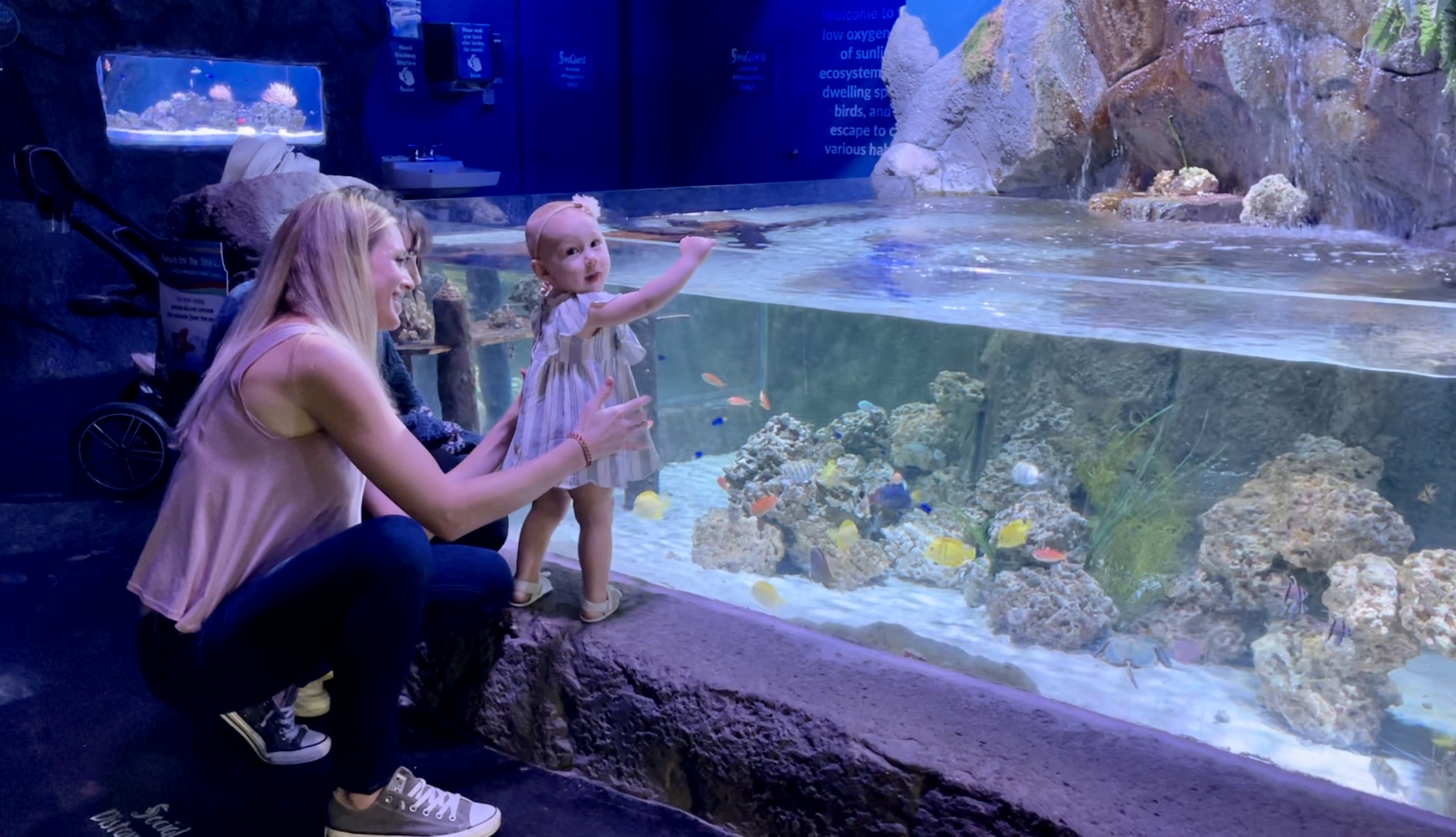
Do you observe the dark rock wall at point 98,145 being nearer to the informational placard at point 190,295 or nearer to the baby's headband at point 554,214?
the informational placard at point 190,295

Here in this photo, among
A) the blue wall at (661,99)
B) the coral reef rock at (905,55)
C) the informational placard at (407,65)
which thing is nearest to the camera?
the coral reef rock at (905,55)

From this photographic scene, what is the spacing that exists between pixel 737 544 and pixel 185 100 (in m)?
5.96

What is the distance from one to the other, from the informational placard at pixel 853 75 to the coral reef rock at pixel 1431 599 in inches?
162

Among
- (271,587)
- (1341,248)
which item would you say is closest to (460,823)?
(271,587)

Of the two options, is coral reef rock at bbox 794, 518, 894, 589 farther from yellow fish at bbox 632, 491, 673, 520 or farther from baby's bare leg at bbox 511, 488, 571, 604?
baby's bare leg at bbox 511, 488, 571, 604

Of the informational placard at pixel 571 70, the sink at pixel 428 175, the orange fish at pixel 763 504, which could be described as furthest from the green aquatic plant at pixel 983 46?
the orange fish at pixel 763 504

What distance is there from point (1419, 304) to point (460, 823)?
354 centimetres

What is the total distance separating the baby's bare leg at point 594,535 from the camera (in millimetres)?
2371

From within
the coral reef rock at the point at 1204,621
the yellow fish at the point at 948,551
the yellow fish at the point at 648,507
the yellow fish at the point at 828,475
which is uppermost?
the yellow fish at the point at 828,475

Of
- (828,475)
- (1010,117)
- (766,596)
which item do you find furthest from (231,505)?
(1010,117)

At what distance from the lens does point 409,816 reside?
207 cm

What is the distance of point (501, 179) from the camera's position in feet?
23.5

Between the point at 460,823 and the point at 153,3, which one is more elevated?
the point at 153,3

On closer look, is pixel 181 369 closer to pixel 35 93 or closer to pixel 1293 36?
pixel 35 93
